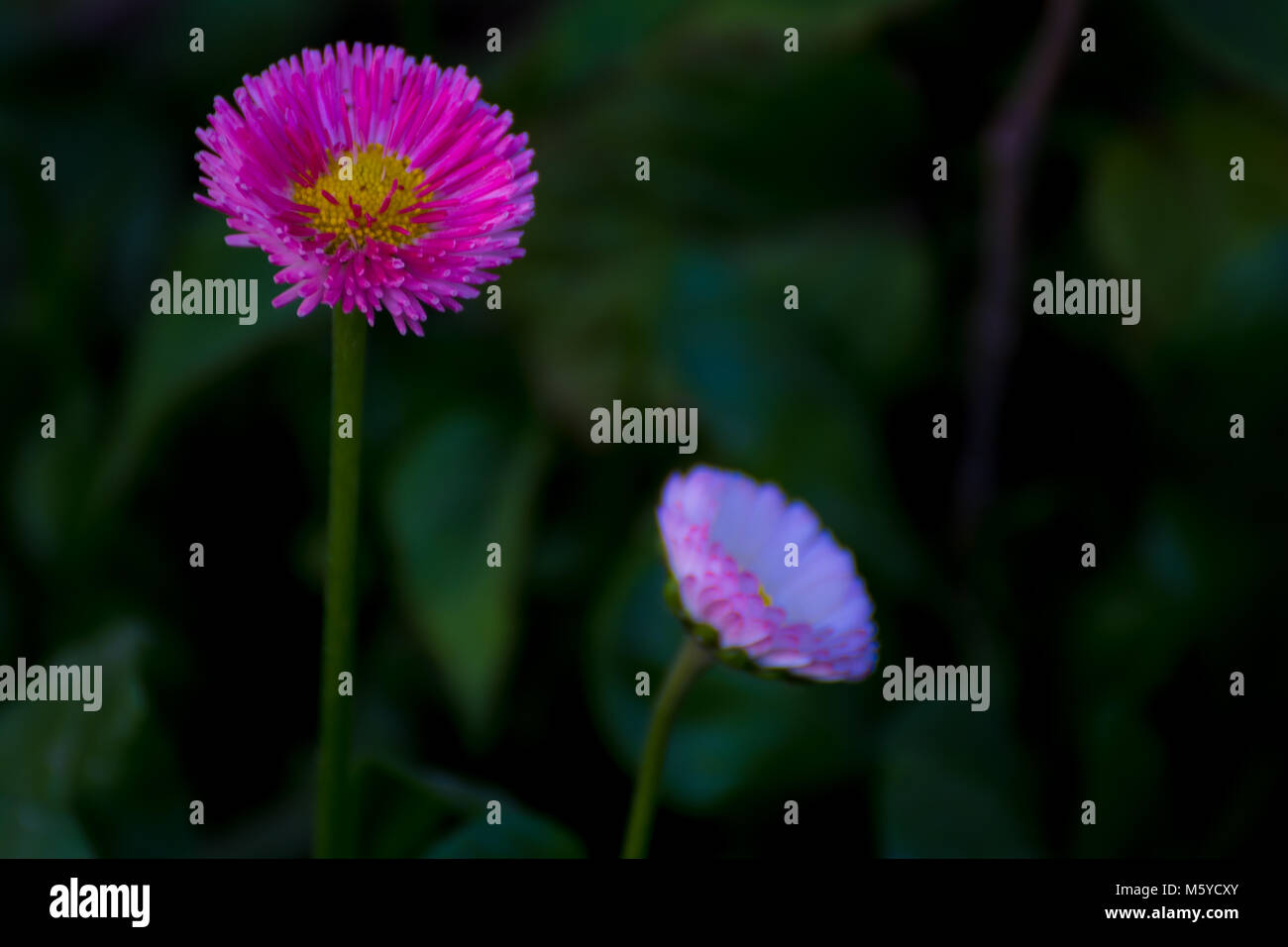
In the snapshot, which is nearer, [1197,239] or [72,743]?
[72,743]

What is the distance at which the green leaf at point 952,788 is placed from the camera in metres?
0.72

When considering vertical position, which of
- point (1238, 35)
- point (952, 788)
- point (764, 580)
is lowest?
point (952, 788)

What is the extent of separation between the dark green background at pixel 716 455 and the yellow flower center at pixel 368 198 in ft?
1.04

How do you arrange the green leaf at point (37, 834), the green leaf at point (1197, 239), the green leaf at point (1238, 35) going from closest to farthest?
the green leaf at point (37, 834), the green leaf at point (1197, 239), the green leaf at point (1238, 35)

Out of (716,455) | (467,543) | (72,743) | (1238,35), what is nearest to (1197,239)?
(1238,35)

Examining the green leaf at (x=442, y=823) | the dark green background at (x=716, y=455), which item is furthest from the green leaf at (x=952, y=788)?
the green leaf at (x=442, y=823)

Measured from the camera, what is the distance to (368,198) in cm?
35

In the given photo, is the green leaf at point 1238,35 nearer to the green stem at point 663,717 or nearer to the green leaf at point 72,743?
the green stem at point 663,717

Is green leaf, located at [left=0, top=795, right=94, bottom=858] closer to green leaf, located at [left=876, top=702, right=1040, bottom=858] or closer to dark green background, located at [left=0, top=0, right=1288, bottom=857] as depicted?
dark green background, located at [left=0, top=0, right=1288, bottom=857]

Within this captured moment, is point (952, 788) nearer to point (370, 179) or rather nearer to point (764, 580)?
point (764, 580)

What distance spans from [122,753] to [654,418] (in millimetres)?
435

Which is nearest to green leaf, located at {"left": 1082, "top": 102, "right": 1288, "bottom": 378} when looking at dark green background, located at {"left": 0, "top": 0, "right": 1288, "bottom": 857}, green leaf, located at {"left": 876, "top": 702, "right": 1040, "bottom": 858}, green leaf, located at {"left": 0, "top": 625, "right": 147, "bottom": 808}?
dark green background, located at {"left": 0, "top": 0, "right": 1288, "bottom": 857}

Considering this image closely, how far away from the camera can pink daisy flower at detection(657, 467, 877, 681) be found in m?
0.40
